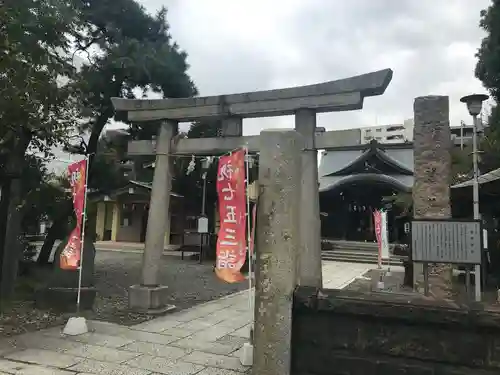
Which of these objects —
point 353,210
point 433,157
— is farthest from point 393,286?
point 353,210

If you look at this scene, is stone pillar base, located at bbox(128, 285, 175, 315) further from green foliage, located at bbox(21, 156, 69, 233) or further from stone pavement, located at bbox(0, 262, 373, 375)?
green foliage, located at bbox(21, 156, 69, 233)

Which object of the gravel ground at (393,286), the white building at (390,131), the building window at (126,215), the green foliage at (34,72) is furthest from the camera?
the white building at (390,131)

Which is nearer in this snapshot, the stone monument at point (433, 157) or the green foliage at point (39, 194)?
the stone monument at point (433, 157)

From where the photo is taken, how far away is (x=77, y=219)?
731 centimetres

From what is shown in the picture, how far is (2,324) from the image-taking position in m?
6.93

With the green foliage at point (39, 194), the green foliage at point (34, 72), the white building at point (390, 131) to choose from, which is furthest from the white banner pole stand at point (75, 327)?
the white building at point (390, 131)

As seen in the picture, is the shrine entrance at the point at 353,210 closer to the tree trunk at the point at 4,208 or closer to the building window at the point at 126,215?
the building window at the point at 126,215

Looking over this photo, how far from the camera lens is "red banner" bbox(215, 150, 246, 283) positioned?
5.68 meters

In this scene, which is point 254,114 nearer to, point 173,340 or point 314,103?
point 314,103

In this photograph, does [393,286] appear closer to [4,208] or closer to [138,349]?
[138,349]

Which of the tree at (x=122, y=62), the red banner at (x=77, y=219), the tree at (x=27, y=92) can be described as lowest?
the red banner at (x=77, y=219)

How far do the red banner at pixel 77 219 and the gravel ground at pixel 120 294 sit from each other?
1.09 meters

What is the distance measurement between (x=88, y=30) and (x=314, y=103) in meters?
7.12

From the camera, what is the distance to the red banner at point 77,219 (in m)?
7.15
